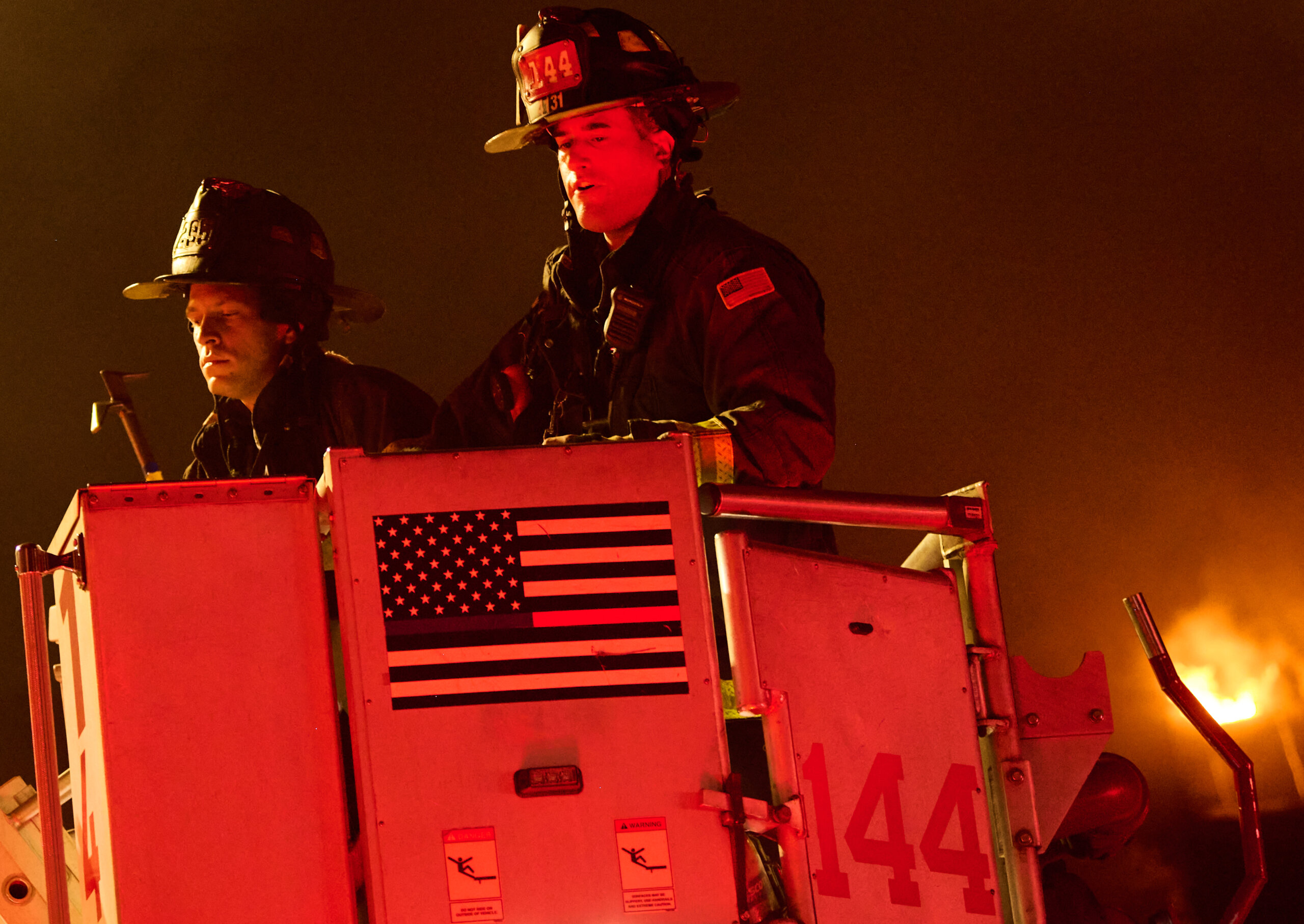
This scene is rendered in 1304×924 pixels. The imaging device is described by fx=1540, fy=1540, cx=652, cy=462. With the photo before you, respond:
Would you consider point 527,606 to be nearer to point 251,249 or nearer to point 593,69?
point 593,69

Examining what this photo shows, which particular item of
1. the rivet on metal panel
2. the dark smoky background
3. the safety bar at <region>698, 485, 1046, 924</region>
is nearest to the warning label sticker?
the safety bar at <region>698, 485, 1046, 924</region>

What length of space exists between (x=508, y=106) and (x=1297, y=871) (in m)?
3.80

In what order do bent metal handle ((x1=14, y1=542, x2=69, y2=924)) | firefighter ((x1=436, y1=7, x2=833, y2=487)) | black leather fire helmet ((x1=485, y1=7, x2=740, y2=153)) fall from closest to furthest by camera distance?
bent metal handle ((x1=14, y1=542, x2=69, y2=924)) < firefighter ((x1=436, y1=7, x2=833, y2=487)) < black leather fire helmet ((x1=485, y1=7, x2=740, y2=153))

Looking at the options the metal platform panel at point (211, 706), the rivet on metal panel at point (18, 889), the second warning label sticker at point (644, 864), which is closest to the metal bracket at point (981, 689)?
the second warning label sticker at point (644, 864)

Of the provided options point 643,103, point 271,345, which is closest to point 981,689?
point 643,103

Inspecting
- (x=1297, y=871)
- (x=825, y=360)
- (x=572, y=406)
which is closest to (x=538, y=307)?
(x=572, y=406)

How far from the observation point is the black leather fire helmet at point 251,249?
4.63 meters

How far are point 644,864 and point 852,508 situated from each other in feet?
2.54

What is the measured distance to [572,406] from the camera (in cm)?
363

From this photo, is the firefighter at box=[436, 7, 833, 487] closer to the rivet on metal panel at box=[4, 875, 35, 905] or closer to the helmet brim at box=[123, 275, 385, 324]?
the helmet brim at box=[123, 275, 385, 324]

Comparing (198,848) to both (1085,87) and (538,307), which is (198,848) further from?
(1085,87)

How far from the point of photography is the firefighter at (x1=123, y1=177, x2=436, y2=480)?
4508 mm

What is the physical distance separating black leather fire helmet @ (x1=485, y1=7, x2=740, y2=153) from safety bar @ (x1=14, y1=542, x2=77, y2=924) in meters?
1.71

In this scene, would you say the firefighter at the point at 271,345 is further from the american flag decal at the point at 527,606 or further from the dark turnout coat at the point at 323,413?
the american flag decal at the point at 527,606
